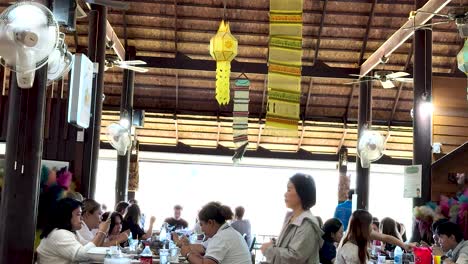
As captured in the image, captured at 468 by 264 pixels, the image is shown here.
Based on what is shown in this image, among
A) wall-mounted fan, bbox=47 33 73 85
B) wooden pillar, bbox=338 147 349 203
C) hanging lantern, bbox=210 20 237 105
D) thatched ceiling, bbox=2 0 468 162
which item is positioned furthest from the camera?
wooden pillar, bbox=338 147 349 203

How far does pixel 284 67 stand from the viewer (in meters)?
4.98

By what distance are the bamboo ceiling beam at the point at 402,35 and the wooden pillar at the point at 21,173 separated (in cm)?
522

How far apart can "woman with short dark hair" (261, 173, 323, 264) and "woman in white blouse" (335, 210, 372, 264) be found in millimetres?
1229

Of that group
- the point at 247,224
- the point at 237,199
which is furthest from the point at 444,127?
the point at 237,199

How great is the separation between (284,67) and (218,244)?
1.53 meters

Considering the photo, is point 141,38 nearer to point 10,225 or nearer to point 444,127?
point 444,127

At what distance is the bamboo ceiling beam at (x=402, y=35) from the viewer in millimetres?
9790

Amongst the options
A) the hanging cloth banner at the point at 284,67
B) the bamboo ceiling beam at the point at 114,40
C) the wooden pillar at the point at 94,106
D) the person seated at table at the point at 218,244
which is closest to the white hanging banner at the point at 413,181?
the wooden pillar at the point at 94,106

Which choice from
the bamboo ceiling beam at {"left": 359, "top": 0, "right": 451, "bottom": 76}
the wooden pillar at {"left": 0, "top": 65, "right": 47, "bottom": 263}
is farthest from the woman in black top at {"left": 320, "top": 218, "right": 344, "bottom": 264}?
the bamboo ceiling beam at {"left": 359, "top": 0, "right": 451, "bottom": 76}

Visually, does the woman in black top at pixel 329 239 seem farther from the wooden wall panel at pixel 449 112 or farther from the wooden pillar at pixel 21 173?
the wooden wall panel at pixel 449 112

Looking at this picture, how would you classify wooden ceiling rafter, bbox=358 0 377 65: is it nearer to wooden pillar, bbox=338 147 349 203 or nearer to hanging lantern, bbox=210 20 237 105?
wooden pillar, bbox=338 147 349 203

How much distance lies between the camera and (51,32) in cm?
482

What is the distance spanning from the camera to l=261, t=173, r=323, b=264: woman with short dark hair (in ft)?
11.2

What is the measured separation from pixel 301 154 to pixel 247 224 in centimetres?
726
